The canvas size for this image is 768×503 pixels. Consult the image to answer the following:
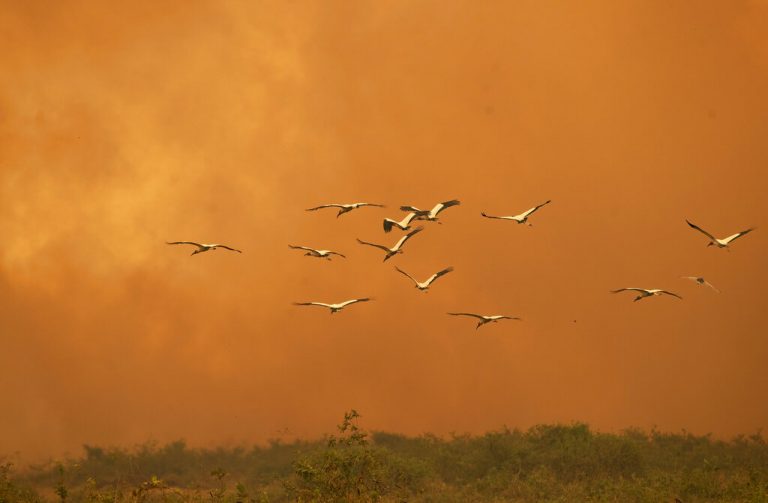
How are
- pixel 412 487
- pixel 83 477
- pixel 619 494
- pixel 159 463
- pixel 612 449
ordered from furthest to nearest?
1. pixel 159 463
2. pixel 83 477
3. pixel 612 449
4. pixel 412 487
5. pixel 619 494

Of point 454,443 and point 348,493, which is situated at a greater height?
point 454,443

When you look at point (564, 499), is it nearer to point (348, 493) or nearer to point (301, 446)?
point (348, 493)

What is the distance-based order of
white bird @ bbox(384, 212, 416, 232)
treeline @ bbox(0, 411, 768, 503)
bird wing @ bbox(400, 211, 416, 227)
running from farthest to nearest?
treeline @ bbox(0, 411, 768, 503)
bird wing @ bbox(400, 211, 416, 227)
white bird @ bbox(384, 212, 416, 232)

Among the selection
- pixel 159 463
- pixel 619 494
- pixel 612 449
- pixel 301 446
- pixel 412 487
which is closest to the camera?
pixel 619 494

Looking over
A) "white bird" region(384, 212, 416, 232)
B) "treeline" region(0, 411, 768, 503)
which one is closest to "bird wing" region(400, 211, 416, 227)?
"white bird" region(384, 212, 416, 232)

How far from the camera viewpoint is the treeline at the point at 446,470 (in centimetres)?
2389

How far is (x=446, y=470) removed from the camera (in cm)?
3388

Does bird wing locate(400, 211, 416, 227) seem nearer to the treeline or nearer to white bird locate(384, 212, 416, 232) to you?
white bird locate(384, 212, 416, 232)

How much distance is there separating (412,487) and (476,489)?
7.65 feet

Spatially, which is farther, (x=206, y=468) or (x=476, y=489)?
(x=206, y=468)

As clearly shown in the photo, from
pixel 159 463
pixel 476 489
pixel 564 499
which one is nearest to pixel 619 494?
pixel 564 499

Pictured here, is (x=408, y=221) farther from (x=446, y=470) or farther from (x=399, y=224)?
(x=446, y=470)

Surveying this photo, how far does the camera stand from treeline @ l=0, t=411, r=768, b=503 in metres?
23.9

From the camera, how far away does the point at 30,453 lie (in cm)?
4525
